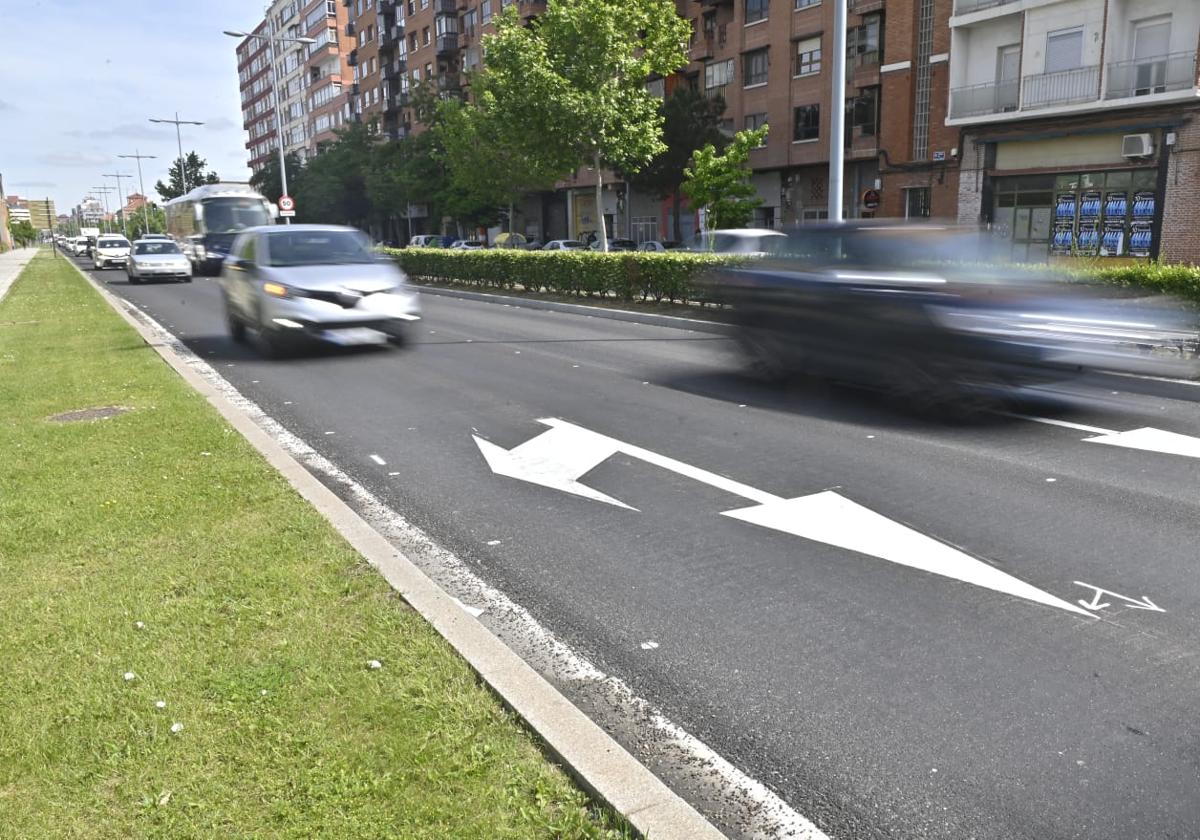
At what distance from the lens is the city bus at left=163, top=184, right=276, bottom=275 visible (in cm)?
3419

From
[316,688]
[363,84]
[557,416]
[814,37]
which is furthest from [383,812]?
[363,84]

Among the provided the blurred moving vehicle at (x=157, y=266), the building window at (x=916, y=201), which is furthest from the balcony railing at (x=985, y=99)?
the blurred moving vehicle at (x=157, y=266)

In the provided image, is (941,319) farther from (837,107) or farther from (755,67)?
(755,67)

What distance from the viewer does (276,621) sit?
3.89 metres

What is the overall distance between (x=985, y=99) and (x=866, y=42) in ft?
26.6

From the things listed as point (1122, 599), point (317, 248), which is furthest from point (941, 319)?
point (317, 248)

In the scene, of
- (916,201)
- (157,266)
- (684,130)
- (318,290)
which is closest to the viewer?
(318,290)

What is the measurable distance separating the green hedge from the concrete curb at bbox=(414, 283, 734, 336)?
830 mm

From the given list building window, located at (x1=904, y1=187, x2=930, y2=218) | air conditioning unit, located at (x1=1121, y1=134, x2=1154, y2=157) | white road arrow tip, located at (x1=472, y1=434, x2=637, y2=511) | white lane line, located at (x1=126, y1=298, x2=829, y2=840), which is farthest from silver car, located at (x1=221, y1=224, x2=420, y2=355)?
building window, located at (x1=904, y1=187, x2=930, y2=218)

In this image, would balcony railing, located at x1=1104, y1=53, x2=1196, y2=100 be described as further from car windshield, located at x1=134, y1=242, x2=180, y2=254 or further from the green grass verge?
car windshield, located at x1=134, y1=242, x2=180, y2=254

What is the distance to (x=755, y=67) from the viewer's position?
42.2 metres

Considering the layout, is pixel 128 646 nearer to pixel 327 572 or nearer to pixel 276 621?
pixel 276 621

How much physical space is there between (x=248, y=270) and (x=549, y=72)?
18.9m

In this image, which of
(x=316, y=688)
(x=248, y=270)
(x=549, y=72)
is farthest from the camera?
(x=549, y=72)
